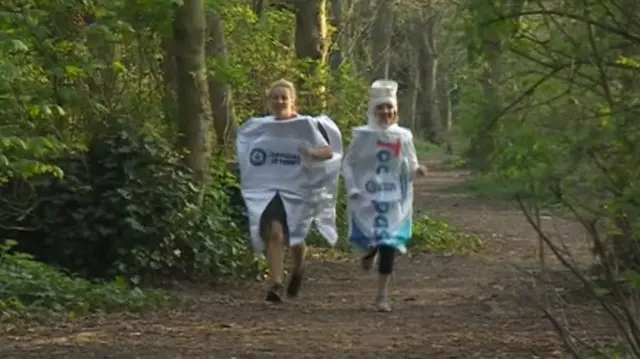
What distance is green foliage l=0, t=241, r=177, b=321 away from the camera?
10.6m

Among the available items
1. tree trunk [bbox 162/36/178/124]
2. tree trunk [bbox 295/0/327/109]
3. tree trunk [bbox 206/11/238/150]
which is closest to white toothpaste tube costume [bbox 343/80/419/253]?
tree trunk [bbox 162/36/178/124]

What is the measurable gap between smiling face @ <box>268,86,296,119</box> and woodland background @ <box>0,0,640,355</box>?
111 cm

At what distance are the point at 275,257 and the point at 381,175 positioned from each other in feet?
3.63

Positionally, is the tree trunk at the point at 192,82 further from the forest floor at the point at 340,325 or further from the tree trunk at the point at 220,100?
the tree trunk at the point at 220,100

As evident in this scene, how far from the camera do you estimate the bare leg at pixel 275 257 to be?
12.0 metres

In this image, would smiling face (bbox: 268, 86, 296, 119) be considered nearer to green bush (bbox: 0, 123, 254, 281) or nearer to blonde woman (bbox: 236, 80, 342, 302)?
blonde woman (bbox: 236, 80, 342, 302)

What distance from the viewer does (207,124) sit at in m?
13.9

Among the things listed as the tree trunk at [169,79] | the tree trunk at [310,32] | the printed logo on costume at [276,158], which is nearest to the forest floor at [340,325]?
the printed logo on costume at [276,158]

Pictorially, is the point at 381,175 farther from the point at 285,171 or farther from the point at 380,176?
the point at 285,171

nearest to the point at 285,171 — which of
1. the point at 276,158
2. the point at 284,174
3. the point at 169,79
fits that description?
the point at 284,174

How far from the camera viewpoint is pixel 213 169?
14977 mm

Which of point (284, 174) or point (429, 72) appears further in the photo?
point (429, 72)

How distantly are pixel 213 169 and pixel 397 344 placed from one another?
5.85m

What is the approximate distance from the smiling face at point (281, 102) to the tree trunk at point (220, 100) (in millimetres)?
3917
